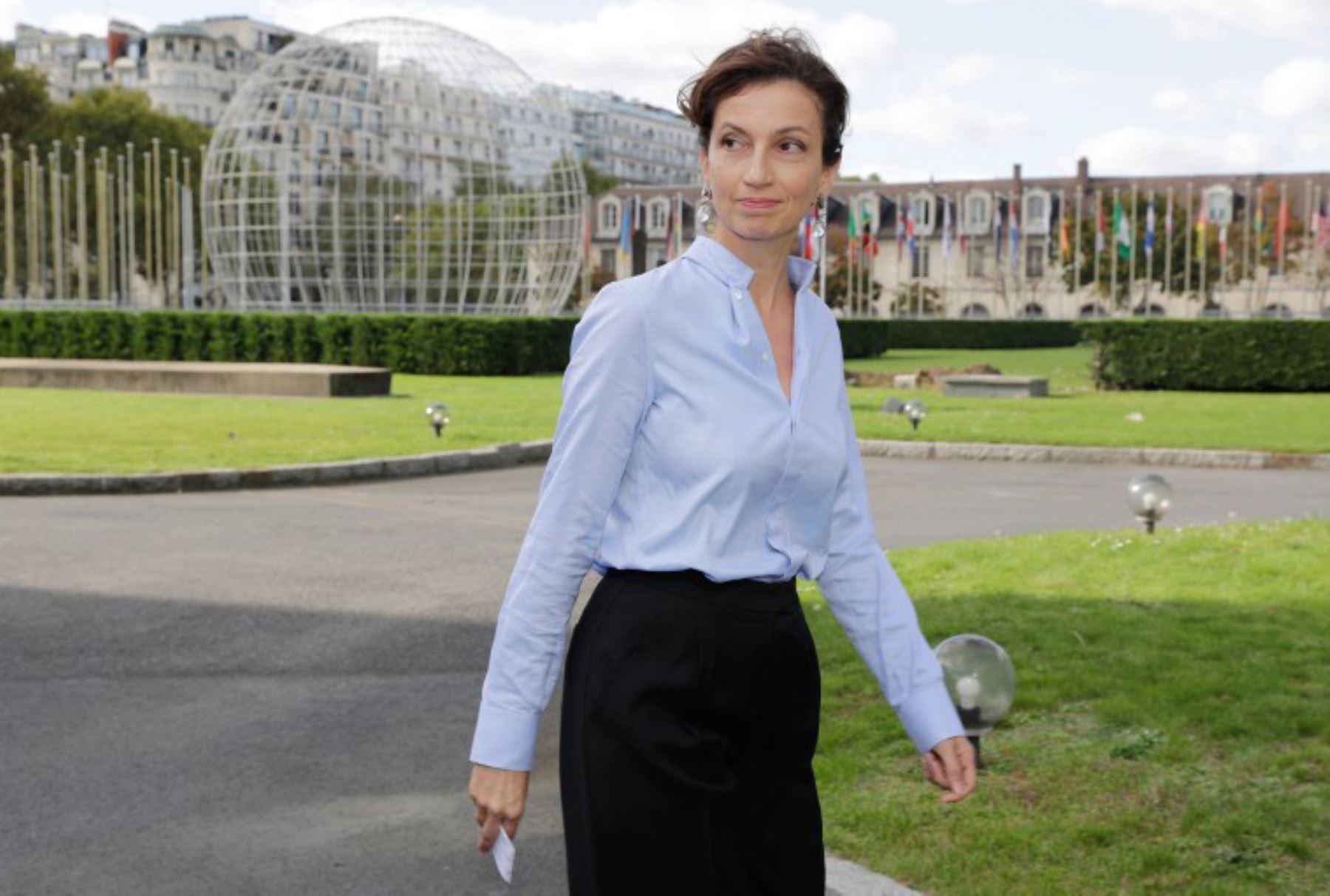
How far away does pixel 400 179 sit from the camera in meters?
42.4

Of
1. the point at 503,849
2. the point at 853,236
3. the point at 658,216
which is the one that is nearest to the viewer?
the point at 503,849

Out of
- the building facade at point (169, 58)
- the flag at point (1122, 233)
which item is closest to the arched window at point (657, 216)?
the flag at point (1122, 233)

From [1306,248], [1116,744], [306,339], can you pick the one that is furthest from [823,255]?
[1306,248]

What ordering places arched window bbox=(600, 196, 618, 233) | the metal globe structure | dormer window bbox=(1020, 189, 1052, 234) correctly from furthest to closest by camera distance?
arched window bbox=(600, 196, 618, 233) < dormer window bbox=(1020, 189, 1052, 234) < the metal globe structure

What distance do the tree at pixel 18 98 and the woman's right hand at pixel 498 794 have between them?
232 ft

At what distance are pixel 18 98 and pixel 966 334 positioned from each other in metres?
38.8

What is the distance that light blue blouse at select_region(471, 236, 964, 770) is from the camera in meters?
2.45

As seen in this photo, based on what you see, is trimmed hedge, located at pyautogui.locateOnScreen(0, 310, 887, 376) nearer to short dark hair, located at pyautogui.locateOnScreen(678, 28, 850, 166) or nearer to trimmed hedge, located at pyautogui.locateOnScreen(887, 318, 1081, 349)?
trimmed hedge, located at pyautogui.locateOnScreen(887, 318, 1081, 349)

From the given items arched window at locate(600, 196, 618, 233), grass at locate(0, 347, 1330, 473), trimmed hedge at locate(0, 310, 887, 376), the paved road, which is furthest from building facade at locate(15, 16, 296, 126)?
the paved road

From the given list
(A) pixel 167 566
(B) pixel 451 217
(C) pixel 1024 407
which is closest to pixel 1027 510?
(A) pixel 167 566

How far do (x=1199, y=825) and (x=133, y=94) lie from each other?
79.9 m

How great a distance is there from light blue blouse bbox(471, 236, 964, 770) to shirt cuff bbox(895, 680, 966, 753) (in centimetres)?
39

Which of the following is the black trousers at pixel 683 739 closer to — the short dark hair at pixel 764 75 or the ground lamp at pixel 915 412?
the short dark hair at pixel 764 75

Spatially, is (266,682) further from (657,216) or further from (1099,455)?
(657,216)
